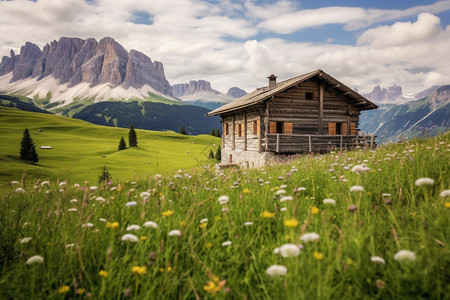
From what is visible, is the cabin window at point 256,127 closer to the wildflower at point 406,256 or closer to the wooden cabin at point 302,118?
the wooden cabin at point 302,118

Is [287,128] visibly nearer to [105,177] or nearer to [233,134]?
[233,134]

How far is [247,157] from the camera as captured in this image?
2553 cm

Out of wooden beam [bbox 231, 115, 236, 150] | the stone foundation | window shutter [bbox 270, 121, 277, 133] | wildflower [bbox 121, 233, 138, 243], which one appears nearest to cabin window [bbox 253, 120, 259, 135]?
window shutter [bbox 270, 121, 277, 133]

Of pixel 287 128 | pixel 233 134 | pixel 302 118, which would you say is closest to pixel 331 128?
pixel 302 118

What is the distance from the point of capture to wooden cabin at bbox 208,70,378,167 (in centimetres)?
2217

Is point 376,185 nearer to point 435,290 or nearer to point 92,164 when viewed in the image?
point 435,290

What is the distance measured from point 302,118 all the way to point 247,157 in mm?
6262

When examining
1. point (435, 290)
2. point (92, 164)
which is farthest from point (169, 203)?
point (92, 164)

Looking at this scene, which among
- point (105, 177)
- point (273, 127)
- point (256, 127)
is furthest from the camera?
point (256, 127)

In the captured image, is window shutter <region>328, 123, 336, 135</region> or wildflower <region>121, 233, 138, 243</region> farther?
window shutter <region>328, 123, 336, 135</region>

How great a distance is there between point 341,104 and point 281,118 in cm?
659

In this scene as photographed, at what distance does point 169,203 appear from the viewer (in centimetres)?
368

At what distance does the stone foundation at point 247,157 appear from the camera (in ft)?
71.9

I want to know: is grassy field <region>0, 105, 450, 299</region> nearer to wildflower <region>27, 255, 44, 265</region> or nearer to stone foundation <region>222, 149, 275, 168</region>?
wildflower <region>27, 255, 44, 265</region>
